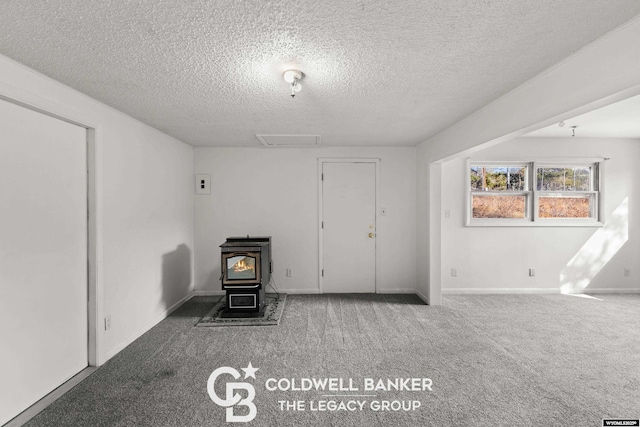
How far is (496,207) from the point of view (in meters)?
4.74

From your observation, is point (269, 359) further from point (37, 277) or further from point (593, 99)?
point (593, 99)

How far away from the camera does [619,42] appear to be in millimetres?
1520

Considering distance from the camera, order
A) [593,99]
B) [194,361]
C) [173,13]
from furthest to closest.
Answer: [194,361], [593,99], [173,13]

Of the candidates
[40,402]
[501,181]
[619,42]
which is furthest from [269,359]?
[501,181]

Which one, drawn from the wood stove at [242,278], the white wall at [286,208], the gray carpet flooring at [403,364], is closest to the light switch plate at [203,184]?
the white wall at [286,208]

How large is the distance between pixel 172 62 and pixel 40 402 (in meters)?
2.53

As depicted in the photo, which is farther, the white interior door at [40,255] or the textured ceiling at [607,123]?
the textured ceiling at [607,123]

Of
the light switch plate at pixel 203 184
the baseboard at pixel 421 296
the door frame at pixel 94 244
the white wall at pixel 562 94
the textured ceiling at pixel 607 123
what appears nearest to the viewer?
the white wall at pixel 562 94

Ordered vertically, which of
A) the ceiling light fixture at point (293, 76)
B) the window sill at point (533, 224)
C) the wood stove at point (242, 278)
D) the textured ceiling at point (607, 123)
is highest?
the textured ceiling at point (607, 123)

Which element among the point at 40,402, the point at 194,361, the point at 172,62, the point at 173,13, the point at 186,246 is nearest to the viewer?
the point at 173,13

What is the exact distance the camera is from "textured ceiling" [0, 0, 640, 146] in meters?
1.36

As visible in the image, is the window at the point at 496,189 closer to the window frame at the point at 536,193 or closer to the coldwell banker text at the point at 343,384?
the window frame at the point at 536,193

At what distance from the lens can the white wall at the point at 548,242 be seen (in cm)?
464

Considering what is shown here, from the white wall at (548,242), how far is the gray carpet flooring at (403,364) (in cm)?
64
